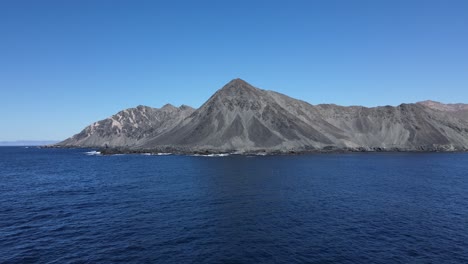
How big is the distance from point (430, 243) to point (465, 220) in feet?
54.5

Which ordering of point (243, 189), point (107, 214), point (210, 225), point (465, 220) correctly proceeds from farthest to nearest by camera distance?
point (243, 189) < point (107, 214) < point (465, 220) < point (210, 225)

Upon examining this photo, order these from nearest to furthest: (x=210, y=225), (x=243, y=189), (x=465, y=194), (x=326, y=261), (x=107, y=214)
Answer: (x=326, y=261) → (x=210, y=225) → (x=107, y=214) → (x=465, y=194) → (x=243, y=189)

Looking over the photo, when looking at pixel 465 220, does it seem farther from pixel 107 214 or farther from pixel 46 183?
pixel 46 183

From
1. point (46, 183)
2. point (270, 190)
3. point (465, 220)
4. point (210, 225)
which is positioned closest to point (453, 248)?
point (465, 220)

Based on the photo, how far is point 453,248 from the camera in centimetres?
4009

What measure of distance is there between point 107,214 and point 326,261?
3891cm

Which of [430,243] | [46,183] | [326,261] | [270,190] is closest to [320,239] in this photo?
[326,261]

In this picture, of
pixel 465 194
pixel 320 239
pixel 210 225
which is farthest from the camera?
pixel 465 194

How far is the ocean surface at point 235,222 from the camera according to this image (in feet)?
124

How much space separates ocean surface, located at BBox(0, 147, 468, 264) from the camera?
37.9 m

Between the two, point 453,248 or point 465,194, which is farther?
point 465,194

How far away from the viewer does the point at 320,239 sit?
43.0 meters

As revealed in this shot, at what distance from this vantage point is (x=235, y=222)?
168 feet

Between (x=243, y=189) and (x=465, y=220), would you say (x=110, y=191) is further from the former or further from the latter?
(x=465, y=220)
